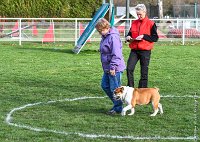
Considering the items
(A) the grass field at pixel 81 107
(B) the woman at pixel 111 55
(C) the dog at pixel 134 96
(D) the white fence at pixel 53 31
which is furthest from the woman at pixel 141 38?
(D) the white fence at pixel 53 31

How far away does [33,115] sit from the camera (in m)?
9.24

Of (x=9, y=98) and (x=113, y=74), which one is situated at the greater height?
(x=113, y=74)

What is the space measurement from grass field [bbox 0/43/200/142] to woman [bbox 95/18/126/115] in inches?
20.6

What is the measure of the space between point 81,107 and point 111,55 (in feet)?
4.59

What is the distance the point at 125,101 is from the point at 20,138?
219cm

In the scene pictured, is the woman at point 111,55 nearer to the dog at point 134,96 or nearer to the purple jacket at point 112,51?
the purple jacket at point 112,51

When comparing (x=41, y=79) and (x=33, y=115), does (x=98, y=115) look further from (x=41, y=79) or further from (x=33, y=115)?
(x=41, y=79)

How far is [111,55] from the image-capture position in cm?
918

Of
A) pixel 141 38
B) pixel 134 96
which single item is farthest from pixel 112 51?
pixel 141 38

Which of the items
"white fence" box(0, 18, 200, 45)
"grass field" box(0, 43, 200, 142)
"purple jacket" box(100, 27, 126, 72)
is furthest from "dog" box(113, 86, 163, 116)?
"white fence" box(0, 18, 200, 45)

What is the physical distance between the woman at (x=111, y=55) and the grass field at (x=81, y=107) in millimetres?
524

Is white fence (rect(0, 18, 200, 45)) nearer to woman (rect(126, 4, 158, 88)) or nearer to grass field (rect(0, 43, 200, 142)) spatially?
grass field (rect(0, 43, 200, 142))

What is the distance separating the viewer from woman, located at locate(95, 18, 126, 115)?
9094mm

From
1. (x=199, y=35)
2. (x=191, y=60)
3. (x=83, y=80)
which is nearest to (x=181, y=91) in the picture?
(x=83, y=80)
